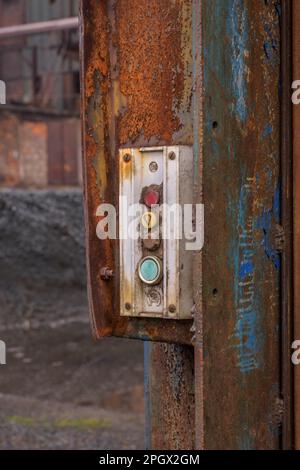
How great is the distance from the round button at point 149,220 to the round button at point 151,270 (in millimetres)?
74

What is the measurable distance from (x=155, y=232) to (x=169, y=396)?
621 mm

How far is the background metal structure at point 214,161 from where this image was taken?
167 cm

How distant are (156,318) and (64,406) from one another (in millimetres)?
5195

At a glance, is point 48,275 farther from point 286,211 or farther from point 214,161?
point 214,161

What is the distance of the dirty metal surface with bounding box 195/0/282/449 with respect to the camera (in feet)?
5.47

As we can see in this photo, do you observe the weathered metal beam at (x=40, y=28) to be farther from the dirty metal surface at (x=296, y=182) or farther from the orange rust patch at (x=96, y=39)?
the dirty metal surface at (x=296, y=182)

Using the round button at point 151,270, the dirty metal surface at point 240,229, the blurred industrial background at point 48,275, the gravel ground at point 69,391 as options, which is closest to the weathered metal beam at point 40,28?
the blurred industrial background at point 48,275

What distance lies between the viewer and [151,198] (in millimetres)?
1798

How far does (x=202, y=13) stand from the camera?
1.65 metres

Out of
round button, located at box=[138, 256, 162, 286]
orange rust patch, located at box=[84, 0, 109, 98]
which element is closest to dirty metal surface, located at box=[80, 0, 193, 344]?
orange rust patch, located at box=[84, 0, 109, 98]

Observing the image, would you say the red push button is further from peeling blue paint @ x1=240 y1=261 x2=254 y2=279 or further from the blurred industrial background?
the blurred industrial background

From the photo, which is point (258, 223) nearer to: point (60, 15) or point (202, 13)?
point (202, 13)

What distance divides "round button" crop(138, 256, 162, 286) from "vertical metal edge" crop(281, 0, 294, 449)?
0.34 m
